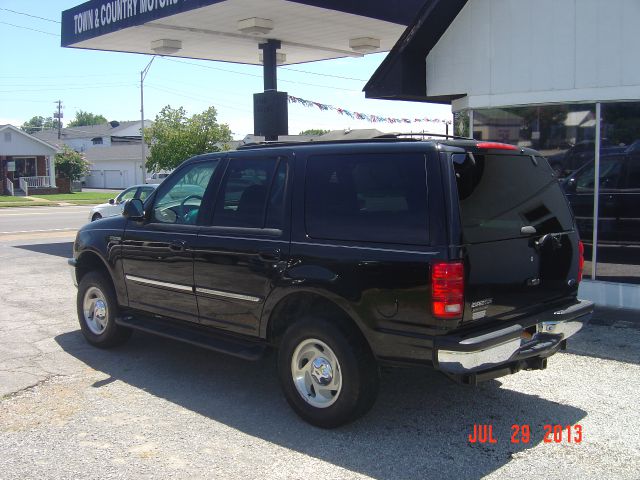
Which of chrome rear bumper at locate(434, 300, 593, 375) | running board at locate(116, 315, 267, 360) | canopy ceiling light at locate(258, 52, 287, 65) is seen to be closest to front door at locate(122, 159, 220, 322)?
running board at locate(116, 315, 267, 360)

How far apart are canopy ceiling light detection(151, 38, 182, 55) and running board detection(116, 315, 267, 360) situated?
383 inches

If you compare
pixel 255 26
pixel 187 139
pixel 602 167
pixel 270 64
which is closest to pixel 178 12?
pixel 255 26

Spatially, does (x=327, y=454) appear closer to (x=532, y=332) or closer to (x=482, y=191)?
(x=532, y=332)

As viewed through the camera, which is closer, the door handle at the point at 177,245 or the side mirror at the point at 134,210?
the door handle at the point at 177,245

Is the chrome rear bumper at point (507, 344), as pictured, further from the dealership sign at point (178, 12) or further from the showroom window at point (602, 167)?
the dealership sign at point (178, 12)

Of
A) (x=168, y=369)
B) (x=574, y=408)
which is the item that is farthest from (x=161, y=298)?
(x=574, y=408)

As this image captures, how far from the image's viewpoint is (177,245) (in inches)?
228

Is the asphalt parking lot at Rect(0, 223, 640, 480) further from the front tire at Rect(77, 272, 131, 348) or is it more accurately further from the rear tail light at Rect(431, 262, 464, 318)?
the rear tail light at Rect(431, 262, 464, 318)

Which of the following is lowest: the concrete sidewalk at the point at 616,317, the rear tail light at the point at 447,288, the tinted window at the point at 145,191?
the concrete sidewalk at the point at 616,317

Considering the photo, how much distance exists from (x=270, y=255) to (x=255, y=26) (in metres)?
9.01

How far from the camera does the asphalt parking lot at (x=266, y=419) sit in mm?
4207

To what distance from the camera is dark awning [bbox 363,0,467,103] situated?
9469 mm

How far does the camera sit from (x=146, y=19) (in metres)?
12.6

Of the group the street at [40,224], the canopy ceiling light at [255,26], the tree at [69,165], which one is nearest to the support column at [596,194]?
the canopy ceiling light at [255,26]
